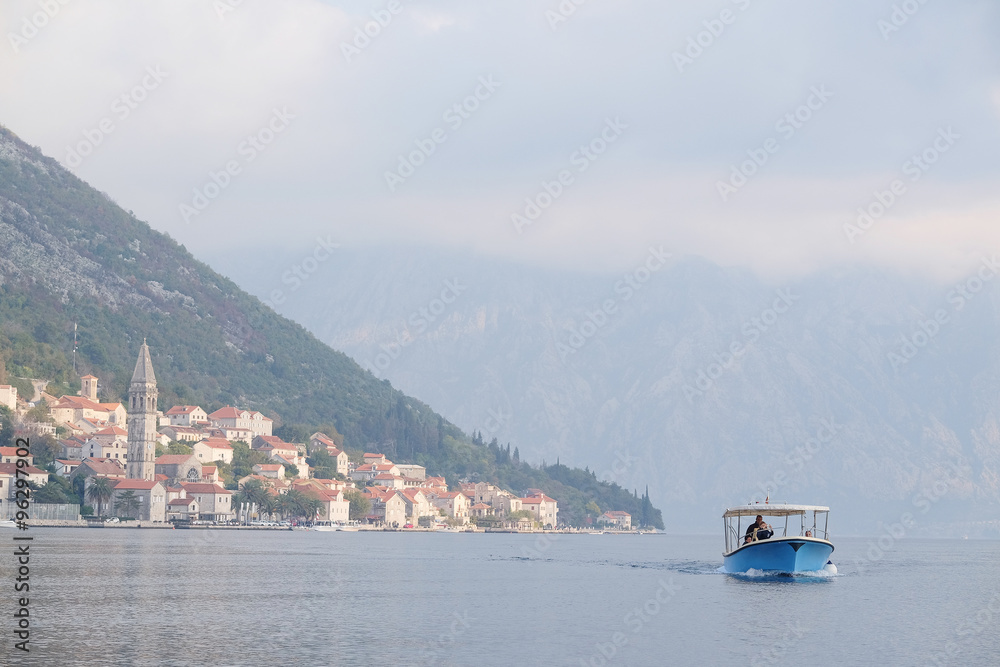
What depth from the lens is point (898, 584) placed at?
91.0 metres

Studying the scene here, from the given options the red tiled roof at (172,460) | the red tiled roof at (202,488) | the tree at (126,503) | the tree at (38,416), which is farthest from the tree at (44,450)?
the red tiled roof at (202,488)

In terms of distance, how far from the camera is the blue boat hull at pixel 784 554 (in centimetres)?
8244

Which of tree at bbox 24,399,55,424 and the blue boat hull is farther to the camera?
tree at bbox 24,399,55,424

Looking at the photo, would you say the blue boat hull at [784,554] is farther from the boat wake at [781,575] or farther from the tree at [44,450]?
the tree at [44,450]

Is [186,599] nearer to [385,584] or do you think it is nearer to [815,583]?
[385,584]

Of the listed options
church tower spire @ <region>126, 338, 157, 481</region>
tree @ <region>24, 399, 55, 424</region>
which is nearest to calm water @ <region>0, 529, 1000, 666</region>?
church tower spire @ <region>126, 338, 157, 481</region>

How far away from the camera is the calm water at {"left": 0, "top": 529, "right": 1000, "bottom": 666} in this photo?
4856cm

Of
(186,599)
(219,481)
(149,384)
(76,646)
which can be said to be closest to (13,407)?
(149,384)

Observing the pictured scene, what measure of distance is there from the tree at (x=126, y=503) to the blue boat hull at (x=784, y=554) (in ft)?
369

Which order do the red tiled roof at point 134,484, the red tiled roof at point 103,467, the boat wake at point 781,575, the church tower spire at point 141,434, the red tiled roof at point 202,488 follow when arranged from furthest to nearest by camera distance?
the church tower spire at point 141,434 → the red tiled roof at point 202,488 → the red tiled roof at point 103,467 → the red tiled roof at point 134,484 → the boat wake at point 781,575

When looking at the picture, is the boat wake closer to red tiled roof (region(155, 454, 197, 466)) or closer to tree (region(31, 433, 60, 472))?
tree (region(31, 433, 60, 472))

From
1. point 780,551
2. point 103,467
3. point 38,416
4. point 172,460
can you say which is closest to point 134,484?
point 103,467

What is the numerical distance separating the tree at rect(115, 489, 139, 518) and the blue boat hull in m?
112

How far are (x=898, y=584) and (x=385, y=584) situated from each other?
3681 cm
